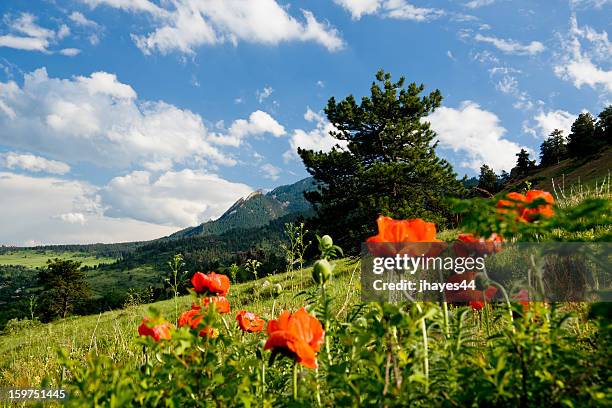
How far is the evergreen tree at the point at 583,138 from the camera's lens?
4205cm

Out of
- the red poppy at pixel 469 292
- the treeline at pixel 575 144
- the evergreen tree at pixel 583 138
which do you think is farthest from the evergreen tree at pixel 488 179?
the red poppy at pixel 469 292

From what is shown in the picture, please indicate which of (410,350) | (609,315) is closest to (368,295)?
(410,350)

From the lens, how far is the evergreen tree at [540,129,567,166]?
51737 mm

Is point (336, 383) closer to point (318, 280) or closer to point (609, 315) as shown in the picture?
point (318, 280)

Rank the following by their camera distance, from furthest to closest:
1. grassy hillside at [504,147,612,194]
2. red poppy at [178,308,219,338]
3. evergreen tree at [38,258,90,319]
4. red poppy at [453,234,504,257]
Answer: evergreen tree at [38,258,90,319] → grassy hillside at [504,147,612,194] → red poppy at [453,234,504,257] → red poppy at [178,308,219,338]

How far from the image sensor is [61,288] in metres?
49.9

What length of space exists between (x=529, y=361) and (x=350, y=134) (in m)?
19.3

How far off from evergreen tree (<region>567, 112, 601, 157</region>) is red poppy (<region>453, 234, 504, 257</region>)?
49.9 meters

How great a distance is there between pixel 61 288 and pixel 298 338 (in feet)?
191

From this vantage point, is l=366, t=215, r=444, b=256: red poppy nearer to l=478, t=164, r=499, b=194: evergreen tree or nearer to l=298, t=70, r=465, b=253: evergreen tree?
l=298, t=70, r=465, b=253: evergreen tree

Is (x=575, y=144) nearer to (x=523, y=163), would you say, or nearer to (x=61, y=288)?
(x=523, y=163)

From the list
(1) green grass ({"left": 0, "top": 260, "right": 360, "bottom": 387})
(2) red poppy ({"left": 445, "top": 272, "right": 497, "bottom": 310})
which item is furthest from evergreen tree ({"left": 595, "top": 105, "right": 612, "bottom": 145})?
(2) red poppy ({"left": 445, "top": 272, "right": 497, "bottom": 310})

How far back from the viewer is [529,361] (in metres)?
1.05

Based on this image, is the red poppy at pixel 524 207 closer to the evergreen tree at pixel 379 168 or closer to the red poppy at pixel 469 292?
the red poppy at pixel 469 292
